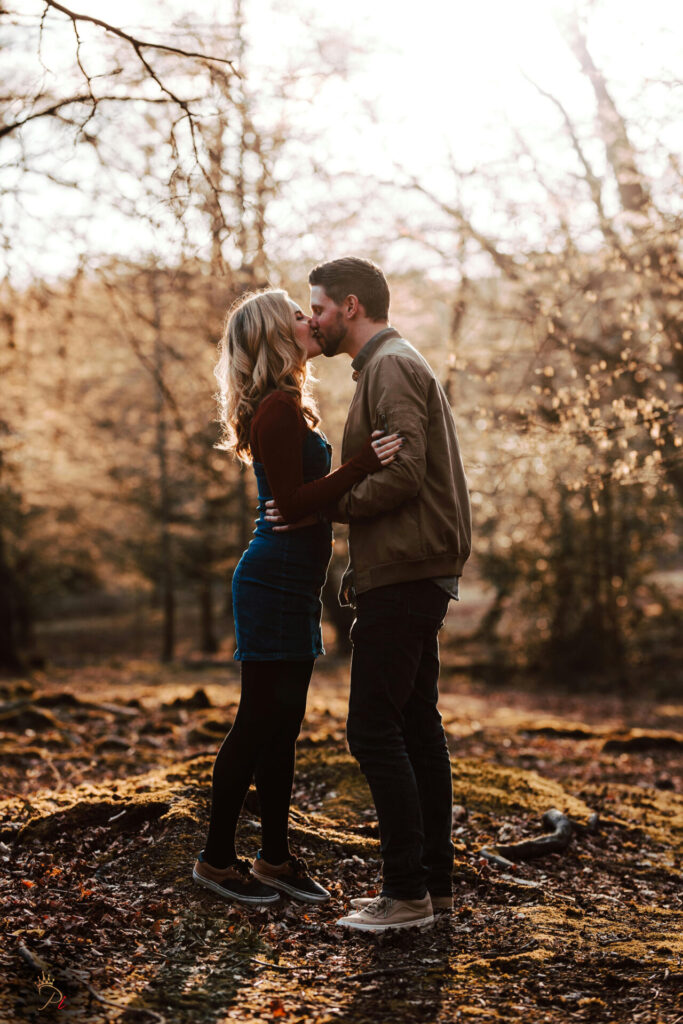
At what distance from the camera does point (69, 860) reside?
393 cm

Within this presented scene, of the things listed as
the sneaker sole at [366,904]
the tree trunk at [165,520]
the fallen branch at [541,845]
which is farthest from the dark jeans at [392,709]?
the tree trunk at [165,520]

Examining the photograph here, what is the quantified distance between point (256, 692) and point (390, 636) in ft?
1.94

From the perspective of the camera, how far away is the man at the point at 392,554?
3236 millimetres

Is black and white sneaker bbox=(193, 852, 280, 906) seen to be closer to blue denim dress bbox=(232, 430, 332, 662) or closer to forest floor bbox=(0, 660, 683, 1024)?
forest floor bbox=(0, 660, 683, 1024)

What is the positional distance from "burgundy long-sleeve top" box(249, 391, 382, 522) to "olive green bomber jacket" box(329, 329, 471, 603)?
0.18 feet

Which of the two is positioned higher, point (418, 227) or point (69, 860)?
point (418, 227)

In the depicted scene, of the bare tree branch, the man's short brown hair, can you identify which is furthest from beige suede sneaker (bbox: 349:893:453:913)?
the bare tree branch

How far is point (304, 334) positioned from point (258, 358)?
21 centimetres

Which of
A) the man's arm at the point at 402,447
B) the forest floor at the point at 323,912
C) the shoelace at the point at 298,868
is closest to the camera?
the forest floor at the point at 323,912

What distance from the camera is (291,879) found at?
3627mm

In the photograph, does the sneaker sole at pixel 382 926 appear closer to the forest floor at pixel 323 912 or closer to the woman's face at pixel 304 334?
the forest floor at pixel 323 912

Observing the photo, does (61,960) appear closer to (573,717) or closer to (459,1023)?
(459,1023)

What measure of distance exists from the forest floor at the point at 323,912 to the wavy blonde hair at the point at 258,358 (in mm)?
1826

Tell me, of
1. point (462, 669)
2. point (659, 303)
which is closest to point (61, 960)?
point (659, 303)
